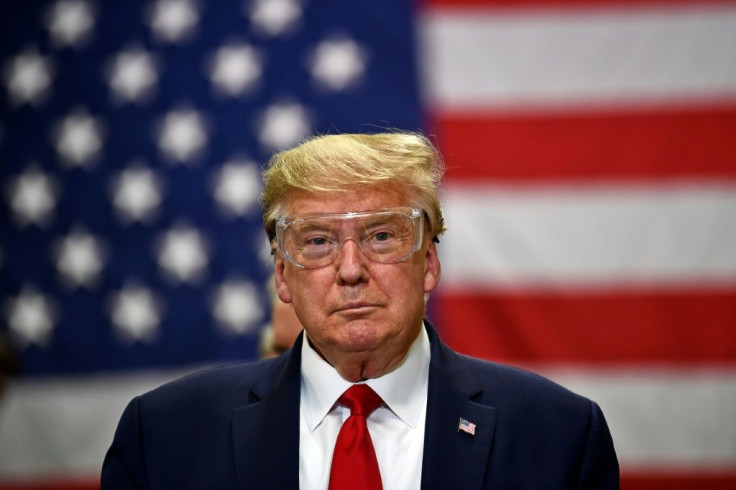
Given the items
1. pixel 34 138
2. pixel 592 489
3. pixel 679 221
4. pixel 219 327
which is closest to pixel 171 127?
pixel 34 138

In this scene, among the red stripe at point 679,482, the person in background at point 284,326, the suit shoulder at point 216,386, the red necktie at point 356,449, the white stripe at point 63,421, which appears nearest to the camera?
the red necktie at point 356,449

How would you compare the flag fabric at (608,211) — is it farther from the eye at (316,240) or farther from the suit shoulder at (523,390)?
the eye at (316,240)

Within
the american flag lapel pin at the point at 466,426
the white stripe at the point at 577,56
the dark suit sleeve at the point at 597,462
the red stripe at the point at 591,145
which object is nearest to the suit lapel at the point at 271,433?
the american flag lapel pin at the point at 466,426

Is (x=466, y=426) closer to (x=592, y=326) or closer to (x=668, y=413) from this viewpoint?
(x=592, y=326)

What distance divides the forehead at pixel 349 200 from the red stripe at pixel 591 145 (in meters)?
2.67

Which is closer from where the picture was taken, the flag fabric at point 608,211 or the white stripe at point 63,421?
the flag fabric at point 608,211

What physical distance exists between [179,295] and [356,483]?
10.2 ft

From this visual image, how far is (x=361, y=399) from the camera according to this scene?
199 centimetres

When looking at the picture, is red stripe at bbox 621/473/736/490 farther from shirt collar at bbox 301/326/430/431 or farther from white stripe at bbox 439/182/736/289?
shirt collar at bbox 301/326/430/431

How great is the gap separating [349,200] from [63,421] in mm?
3442

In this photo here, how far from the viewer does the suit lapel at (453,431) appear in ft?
6.30

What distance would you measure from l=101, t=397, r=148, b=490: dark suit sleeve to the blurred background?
270 centimetres

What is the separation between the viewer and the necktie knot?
6.53 ft

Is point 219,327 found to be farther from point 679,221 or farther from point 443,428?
point 443,428
